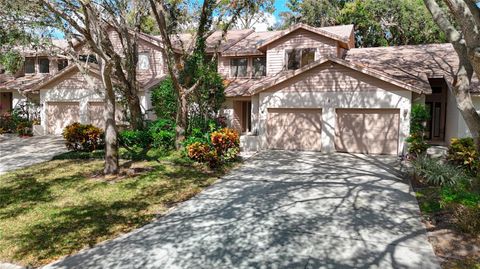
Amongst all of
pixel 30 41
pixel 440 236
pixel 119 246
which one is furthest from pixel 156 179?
pixel 30 41

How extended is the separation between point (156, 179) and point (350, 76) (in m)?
9.79

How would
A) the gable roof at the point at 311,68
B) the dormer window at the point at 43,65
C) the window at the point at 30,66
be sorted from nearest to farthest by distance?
the gable roof at the point at 311,68
the dormer window at the point at 43,65
the window at the point at 30,66

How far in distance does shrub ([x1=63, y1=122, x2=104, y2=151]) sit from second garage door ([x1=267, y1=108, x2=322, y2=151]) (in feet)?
26.8

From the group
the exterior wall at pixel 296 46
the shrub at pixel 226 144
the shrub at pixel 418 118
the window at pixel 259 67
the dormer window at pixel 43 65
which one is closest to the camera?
the shrub at pixel 226 144

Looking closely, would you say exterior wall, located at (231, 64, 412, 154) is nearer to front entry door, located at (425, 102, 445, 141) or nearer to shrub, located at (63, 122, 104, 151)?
front entry door, located at (425, 102, 445, 141)

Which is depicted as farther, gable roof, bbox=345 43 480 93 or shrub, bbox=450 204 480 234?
gable roof, bbox=345 43 480 93

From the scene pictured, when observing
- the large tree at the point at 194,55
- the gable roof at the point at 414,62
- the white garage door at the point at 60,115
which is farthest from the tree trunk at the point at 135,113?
the gable roof at the point at 414,62

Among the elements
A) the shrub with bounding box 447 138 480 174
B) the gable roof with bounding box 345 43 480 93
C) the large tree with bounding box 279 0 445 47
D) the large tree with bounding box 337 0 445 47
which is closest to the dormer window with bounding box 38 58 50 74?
the gable roof with bounding box 345 43 480 93

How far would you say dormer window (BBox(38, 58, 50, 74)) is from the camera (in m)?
25.8

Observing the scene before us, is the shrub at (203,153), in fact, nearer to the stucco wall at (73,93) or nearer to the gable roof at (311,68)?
the gable roof at (311,68)

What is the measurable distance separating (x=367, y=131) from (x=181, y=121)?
8.41 m

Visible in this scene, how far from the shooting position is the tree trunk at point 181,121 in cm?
1543

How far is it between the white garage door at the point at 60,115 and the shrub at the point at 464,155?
20.5m

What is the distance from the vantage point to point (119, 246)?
21.8 feet
